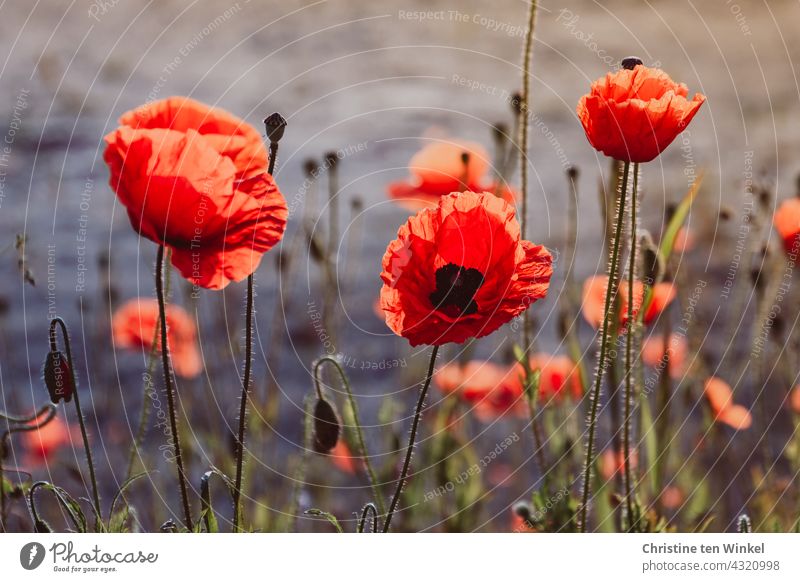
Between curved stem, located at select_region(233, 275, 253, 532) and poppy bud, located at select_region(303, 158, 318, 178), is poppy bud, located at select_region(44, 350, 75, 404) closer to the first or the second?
curved stem, located at select_region(233, 275, 253, 532)

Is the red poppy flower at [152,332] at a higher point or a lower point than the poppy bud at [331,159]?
lower

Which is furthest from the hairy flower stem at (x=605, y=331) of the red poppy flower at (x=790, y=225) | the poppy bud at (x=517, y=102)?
the red poppy flower at (x=790, y=225)

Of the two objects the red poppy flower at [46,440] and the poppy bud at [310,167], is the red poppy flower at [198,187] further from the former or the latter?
the red poppy flower at [46,440]

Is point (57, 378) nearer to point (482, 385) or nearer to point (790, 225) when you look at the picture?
point (482, 385)

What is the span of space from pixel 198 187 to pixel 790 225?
56cm

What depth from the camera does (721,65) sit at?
944mm

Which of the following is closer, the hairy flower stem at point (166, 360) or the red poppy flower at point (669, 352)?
the hairy flower stem at point (166, 360)

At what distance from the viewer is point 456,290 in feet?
1.89

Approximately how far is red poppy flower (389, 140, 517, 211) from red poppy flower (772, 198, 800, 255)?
25 centimetres

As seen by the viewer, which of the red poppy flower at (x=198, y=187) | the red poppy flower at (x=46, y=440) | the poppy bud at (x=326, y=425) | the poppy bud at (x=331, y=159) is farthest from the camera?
the red poppy flower at (x=46, y=440)

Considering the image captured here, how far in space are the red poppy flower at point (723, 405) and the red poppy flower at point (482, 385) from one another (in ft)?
0.63

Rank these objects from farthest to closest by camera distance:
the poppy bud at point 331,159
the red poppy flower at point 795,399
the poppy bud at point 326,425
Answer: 1. the red poppy flower at point 795,399
2. the poppy bud at point 331,159
3. the poppy bud at point 326,425

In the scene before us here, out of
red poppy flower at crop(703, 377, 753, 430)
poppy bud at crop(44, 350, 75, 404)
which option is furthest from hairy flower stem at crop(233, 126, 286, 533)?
red poppy flower at crop(703, 377, 753, 430)

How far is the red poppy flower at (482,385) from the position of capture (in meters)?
0.92
